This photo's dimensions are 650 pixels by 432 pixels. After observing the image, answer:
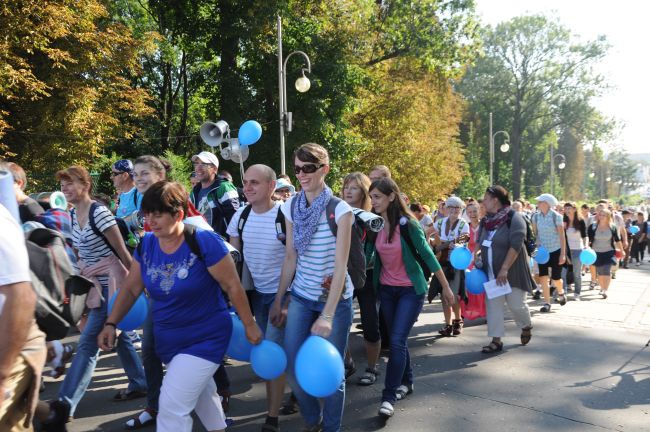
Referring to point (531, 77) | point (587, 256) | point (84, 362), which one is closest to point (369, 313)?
point (84, 362)

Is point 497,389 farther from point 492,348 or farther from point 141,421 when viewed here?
point 141,421

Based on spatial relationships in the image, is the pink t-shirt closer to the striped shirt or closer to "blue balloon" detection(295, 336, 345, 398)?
"blue balloon" detection(295, 336, 345, 398)

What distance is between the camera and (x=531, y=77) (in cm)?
4812

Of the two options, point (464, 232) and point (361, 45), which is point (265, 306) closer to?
point (464, 232)

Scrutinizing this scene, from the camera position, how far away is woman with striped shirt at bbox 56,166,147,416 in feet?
14.2

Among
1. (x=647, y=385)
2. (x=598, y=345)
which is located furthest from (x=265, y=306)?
(x=598, y=345)

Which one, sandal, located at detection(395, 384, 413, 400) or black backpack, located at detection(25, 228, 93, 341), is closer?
black backpack, located at detection(25, 228, 93, 341)

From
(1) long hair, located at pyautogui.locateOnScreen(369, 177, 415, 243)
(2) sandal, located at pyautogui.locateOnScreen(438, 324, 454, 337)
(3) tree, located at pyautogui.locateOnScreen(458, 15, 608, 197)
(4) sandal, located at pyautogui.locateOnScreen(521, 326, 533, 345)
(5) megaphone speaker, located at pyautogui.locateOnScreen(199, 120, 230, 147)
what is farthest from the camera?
(3) tree, located at pyautogui.locateOnScreen(458, 15, 608, 197)

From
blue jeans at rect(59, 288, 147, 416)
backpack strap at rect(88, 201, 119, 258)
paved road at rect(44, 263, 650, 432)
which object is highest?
backpack strap at rect(88, 201, 119, 258)

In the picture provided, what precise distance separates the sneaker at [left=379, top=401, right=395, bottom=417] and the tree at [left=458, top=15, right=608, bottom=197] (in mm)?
44693

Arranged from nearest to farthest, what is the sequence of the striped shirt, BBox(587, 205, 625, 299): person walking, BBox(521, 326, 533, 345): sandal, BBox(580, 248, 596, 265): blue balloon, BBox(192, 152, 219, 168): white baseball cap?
1. the striped shirt
2. BBox(192, 152, 219, 168): white baseball cap
3. BBox(521, 326, 533, 345): sandal
4. BBox(580, 248, 596, 265): blue balloon
5. BBox(587, 205, 625, 299): person walking

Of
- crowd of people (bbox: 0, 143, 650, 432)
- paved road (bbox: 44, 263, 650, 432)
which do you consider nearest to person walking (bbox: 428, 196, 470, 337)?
paved road (bbox: 44, 263, 650, 432)

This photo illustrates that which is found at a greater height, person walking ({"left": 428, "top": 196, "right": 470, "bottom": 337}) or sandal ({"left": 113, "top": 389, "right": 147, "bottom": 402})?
person walking ({"left": 428, "top": 196, "right": 470, "bottom": 337})

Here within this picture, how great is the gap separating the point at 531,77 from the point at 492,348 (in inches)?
1798
